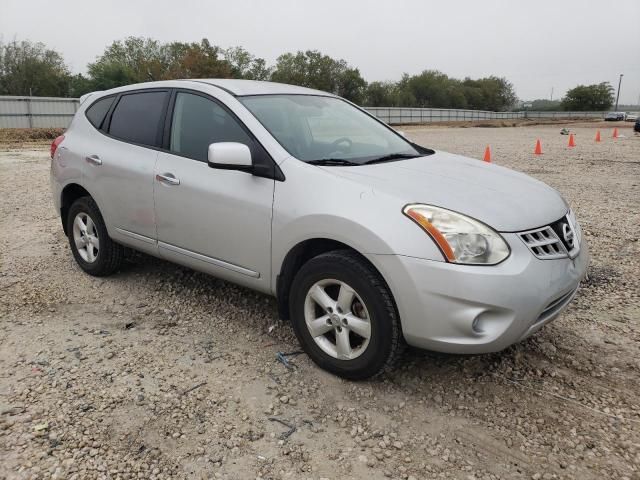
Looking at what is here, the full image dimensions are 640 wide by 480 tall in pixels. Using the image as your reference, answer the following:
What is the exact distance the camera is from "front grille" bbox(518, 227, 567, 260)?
9.25 ft

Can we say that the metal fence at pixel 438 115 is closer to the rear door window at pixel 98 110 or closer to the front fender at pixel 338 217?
the rear door window at pixel 98 110

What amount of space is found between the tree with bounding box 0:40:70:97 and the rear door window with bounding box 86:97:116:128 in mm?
48958

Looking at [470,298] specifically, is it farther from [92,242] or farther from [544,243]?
[92,242]

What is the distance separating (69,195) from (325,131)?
2.68 m

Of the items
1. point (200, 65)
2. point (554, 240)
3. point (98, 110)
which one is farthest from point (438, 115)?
point (554, 240)

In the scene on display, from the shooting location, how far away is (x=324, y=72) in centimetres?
7350

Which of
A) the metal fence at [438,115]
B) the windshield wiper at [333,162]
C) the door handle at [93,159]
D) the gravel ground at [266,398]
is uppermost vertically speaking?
the metal fence at [438,115]

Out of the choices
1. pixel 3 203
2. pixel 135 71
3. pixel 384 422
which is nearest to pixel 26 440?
pixel 384 422

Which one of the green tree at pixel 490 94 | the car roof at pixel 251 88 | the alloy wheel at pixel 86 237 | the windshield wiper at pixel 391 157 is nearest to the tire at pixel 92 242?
the alloy wheel at pixel 86 237

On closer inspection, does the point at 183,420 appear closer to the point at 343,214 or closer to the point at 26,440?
the point at 26,440

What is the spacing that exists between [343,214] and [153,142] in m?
1.94

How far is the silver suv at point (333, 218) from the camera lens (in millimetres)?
2715

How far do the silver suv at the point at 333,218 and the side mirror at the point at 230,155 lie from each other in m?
0.01

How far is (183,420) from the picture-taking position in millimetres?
2824
